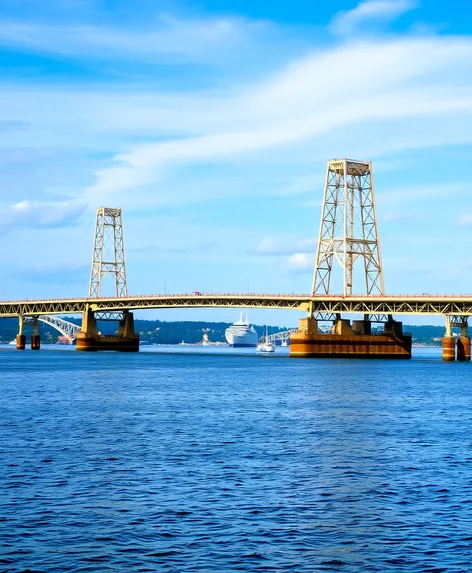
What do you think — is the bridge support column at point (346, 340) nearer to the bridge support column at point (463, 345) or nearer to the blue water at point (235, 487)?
the bridge support column at point (463, 345)

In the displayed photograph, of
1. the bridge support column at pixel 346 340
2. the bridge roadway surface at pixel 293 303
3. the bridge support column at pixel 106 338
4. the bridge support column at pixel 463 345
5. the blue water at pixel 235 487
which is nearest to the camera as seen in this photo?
the blue water at pixel 235 487

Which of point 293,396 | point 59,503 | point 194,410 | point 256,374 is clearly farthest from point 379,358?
point 59,503

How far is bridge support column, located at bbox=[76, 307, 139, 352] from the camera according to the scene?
168125mm

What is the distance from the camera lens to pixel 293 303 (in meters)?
136

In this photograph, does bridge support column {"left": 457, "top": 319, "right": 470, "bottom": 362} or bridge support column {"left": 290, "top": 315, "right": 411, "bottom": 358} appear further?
bridge support column {"left": 290, "top": 315, "right": 411, "bottom": 358}

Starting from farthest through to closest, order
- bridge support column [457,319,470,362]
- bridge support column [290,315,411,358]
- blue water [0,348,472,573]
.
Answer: bridge support column [290,315,411,358] < bridge support column [457,319,470,362] < blue water [0,348,472,573]

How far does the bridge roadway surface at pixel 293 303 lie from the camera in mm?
122625

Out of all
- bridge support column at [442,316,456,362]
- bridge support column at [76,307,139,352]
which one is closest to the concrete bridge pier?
bridge support column at [442,316,456,362]

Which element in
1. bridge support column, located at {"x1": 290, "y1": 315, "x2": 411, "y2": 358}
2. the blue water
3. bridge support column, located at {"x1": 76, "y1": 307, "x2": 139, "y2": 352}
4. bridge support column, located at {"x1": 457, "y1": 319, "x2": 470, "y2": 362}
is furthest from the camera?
bridge support column, located at {"x1": 76, "y1": 307, "x2": 139, "y2": 352}

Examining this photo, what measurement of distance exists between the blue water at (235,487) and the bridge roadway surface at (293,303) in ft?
218

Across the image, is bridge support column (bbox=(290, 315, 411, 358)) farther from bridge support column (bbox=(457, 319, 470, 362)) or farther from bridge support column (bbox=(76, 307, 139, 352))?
bridge support column (bbox=(76, 307, 139, 352))

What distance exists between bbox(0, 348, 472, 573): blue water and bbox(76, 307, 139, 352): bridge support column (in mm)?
111115

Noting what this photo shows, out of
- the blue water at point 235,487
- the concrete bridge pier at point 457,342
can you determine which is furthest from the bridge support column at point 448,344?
the blue water at point 235,487

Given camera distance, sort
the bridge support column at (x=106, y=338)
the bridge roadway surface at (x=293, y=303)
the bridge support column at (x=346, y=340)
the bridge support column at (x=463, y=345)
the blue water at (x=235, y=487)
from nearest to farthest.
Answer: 1. the blue water at (x=235, y=487)
2. the bridge roadway surface at (x=293, y=303)
3. the bridge support column at (x=463, y=345)
4. the bridge support column at (x=346, y=340)
5. the bridge support column at (x=106, y=338)
